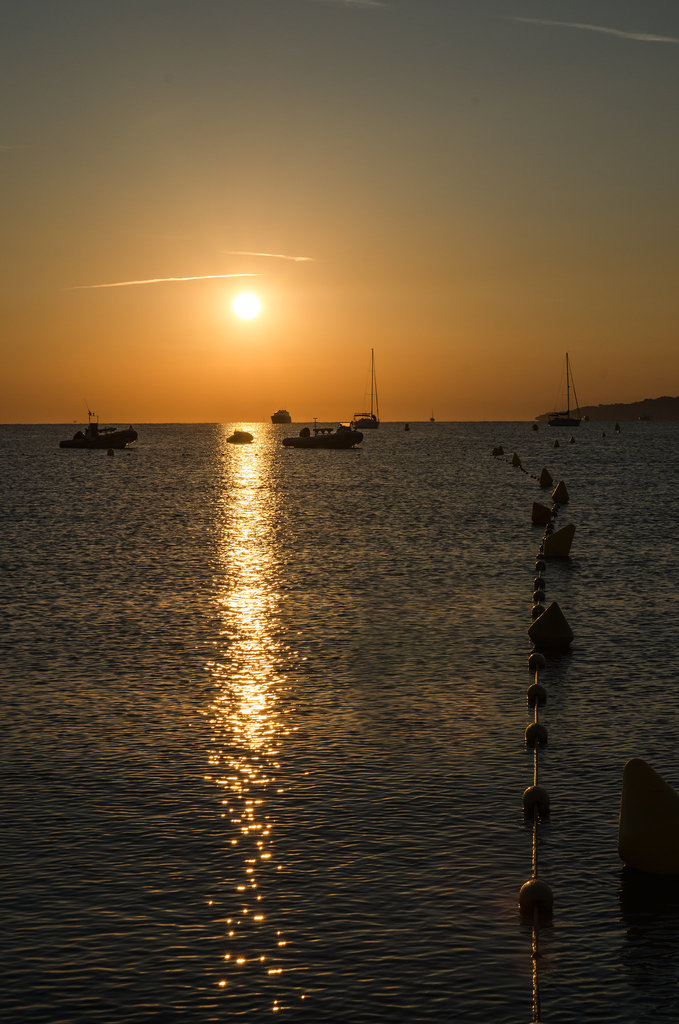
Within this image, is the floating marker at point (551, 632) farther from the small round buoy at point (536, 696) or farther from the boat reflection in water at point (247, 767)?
the boat reflection in water at point (247, 767)

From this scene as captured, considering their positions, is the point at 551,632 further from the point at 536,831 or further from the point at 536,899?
the point at 536,899

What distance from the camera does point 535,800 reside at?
1512cm

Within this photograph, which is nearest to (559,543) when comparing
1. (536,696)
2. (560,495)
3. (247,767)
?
(536,696)

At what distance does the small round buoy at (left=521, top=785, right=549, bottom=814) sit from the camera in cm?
Answer: 1512

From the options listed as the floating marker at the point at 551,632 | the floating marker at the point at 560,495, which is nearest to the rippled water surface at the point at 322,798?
the floating marker at the point at 551,632

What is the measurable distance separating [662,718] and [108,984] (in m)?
12.2

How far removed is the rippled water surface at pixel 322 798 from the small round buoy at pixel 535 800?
0.70 feet

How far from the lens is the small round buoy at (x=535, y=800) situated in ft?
49.6

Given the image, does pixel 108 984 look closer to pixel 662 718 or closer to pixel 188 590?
pixel 662 718

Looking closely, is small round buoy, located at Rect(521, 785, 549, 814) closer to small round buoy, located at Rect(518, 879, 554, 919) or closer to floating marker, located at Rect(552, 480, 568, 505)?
small round buoy, located at Rect(518, 879, 554, 919)

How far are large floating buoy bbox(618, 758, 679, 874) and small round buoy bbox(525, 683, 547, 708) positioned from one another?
7243 millimetres

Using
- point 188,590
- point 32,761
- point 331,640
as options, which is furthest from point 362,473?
point 32,761

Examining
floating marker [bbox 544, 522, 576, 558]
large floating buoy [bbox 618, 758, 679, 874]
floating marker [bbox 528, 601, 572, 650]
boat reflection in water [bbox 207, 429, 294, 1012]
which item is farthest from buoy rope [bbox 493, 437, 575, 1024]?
floating marker [bbox 544, 522, 576, 558]

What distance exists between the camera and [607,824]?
14992mm
